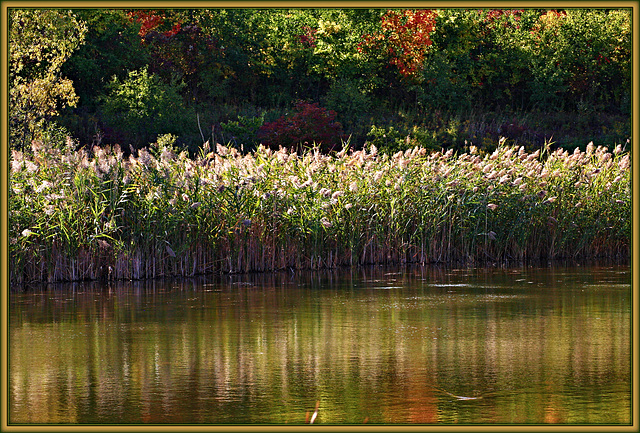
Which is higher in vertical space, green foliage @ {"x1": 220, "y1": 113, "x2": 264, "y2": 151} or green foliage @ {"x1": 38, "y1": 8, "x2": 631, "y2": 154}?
green foliage @ {"x1": 38, "y1": 8, "x2": 631, "y2": 154}

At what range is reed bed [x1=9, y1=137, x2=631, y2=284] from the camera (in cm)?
1464

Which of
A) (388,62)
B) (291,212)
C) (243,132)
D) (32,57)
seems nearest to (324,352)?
(291,212)

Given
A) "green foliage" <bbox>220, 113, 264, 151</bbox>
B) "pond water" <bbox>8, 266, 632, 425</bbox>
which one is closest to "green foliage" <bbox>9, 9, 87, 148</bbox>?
"green foliage" <bbox>220, 113, 264, 151</bbox>

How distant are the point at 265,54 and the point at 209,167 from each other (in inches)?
826

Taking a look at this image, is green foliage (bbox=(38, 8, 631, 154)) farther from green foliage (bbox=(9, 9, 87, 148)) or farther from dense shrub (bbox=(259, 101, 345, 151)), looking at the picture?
green foliage (bbox=(9, 9, 87, 148))

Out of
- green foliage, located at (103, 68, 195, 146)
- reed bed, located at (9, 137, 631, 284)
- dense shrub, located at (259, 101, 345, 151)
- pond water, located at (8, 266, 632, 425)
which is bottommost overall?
pond water, located at (8, 266, 632, 425)

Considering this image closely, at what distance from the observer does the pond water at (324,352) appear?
7113mm

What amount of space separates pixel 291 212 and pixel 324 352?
6.76 metres

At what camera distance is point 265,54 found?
37062 mm

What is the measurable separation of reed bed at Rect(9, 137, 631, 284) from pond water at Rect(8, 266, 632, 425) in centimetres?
75

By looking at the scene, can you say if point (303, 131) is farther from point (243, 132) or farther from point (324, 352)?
point (324, 352)

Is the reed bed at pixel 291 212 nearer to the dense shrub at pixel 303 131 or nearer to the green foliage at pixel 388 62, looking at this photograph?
the dense shrub at pixel 303 131

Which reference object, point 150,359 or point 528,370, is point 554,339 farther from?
point 150,359

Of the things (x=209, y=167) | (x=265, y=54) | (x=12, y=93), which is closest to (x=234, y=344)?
(x=209, y=167)
